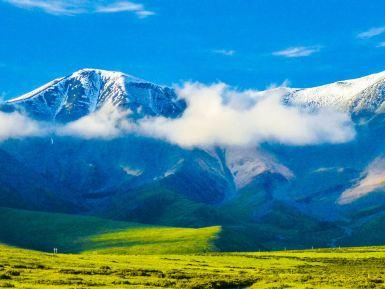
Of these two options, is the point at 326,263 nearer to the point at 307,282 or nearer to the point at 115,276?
the point at 307,282

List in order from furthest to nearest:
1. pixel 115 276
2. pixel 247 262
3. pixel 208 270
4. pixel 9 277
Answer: pixel 247 262
pixel 208 270
pixel 115 276
pixel 9 277

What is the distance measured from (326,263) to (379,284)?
236ft

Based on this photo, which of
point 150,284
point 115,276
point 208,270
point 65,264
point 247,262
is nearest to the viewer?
point 150,284

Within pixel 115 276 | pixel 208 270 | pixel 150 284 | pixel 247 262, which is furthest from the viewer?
pixel 247 262

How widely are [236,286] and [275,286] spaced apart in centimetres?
823

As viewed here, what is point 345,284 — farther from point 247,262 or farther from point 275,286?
point 247,262

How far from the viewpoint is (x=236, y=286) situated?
123438mm

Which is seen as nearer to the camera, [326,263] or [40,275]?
[40,275]

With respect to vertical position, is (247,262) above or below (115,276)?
above

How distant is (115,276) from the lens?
121312 mm

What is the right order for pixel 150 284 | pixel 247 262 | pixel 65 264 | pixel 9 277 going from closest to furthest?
1. pixel 9 277
2. pixel 150 284
3. pixel 65 264
4. pixel 247 262

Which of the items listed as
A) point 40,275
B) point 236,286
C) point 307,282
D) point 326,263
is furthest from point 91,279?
point 326,263

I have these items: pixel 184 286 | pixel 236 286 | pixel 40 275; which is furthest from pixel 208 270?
pixel 40 275

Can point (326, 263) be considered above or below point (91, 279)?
above
